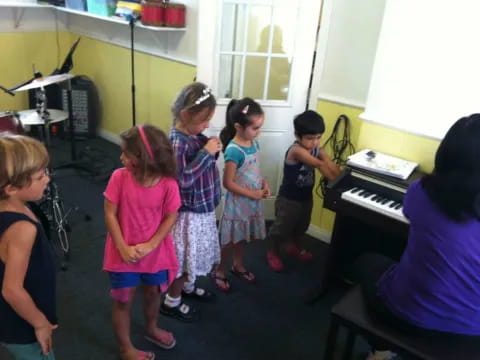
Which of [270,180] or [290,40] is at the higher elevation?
[290,40]

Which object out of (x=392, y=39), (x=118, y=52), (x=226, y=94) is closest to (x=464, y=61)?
(x=392, y=39)

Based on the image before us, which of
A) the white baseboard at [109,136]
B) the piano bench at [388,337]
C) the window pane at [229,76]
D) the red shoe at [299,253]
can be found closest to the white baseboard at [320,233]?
the red shoe at [299,253]

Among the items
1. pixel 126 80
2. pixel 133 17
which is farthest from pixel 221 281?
pixel 126 80

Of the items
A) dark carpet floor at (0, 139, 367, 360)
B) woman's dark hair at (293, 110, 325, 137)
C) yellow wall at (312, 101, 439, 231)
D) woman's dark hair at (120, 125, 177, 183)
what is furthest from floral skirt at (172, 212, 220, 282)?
yellow wall at (312, 101, 439, 231)

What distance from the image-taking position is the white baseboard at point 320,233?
2855 millimetres

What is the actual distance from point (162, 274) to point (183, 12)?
219cm

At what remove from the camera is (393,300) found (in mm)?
1463

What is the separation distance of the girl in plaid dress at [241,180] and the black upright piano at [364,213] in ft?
1.21

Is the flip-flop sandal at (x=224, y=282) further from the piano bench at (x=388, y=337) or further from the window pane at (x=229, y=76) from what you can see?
the window pane at (x=229, y=76)

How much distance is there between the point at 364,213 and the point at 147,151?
0.98m

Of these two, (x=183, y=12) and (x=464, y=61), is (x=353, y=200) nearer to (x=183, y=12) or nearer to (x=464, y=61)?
(x=464, y=61)

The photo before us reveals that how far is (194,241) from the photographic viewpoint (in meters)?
1.91

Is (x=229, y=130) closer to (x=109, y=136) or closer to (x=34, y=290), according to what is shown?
(x=34, y=290)

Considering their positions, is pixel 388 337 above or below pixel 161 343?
above
